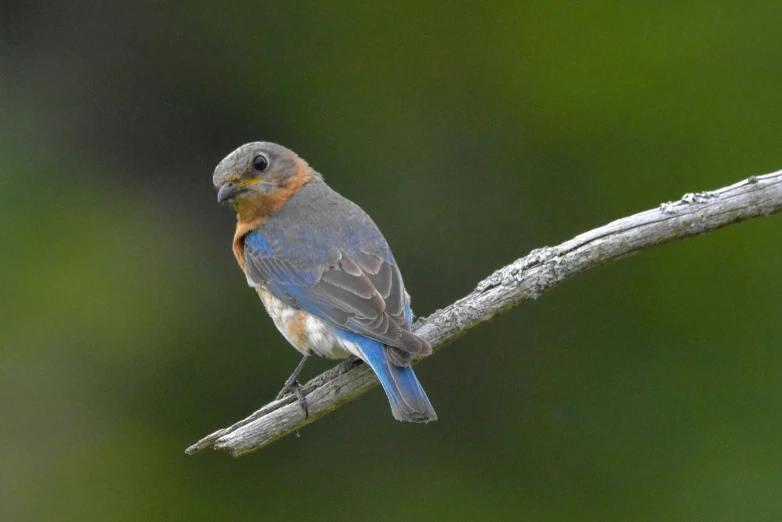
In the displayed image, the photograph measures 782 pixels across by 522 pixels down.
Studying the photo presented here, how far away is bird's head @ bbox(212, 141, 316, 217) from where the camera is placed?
5.43 meters

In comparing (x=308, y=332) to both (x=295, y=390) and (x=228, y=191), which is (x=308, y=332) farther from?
(x=228, y=191)

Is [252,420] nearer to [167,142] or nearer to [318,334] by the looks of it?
[318,334]

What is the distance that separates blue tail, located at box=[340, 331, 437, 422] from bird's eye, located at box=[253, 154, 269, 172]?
1.36 m

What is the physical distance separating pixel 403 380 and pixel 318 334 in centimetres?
67

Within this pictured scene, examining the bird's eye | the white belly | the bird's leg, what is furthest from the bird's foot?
the bird's eye

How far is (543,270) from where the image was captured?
4.41m

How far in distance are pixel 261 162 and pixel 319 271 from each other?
81cm

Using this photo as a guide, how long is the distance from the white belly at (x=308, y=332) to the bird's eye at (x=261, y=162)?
67 centimetres

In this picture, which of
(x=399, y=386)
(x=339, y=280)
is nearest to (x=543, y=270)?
(x=399, y=386)

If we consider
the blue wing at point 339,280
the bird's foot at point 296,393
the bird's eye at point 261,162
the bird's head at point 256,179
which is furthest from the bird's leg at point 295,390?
the bird's eye at point 261,162

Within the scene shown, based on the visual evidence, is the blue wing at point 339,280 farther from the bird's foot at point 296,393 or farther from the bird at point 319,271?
the bird's foot at point 296,393

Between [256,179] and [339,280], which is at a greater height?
[256,179]

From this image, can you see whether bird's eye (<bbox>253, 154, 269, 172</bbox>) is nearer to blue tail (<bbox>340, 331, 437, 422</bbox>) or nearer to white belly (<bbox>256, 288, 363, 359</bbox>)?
white belly (<bbox>256, 288, 363, 359</bbox>)

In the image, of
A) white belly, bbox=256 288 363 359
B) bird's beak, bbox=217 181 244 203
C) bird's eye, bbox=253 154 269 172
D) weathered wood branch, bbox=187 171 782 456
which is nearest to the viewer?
weathered wood branch, bbox=187 171 782 456
